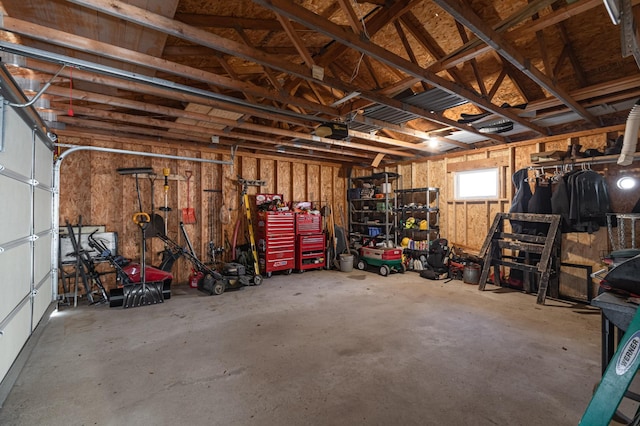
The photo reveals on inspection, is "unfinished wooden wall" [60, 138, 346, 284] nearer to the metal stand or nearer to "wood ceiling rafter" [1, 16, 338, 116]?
"wood ceiling rafter" [1, 16, 338, 116]

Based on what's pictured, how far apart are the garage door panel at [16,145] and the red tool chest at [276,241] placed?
3.74 meters

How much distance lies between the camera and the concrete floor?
78.8 inches

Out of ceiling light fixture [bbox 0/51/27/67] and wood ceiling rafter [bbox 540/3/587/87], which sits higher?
wood ceiling rafter [bbox 540/3/587/87]

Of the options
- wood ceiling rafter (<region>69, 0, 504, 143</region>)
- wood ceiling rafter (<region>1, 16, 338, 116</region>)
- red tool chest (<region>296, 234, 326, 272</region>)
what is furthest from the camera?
red tool chest (<region>296, 234, 326, 272</region>)

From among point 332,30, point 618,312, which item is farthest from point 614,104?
point 332,30

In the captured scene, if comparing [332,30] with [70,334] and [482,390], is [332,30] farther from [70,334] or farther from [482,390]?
[70,334]

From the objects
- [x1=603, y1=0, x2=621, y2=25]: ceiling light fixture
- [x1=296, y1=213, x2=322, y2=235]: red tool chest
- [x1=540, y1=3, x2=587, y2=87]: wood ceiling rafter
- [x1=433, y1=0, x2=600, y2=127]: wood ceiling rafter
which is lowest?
[x1=296, y1=213, x2=322, y2=235]: red tool chest

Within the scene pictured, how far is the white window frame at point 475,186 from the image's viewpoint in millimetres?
5855

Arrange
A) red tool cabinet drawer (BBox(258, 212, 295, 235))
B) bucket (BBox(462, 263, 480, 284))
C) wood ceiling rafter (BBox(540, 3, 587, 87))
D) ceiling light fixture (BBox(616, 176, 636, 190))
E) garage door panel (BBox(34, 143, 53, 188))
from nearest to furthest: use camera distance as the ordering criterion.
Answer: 1. garage door panel (BBox(34, 143, 53, 188))
2. wood ceiling rafter (BBox(540, 3, 587, 87))
3. ceiling light fixture (BBox(616, 176, 636, 190))
4. bucket (BBox(462, 263, 480, 284))
5. red tool cabinet drawer (BBox(258, 212, 295, 235))

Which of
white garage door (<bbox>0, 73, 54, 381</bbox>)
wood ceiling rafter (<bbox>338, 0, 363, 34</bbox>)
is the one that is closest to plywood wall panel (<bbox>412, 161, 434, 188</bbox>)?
wood ceiling rafter (<bbox>338, 0, 363, 34</bbox>)

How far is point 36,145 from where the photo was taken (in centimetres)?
339

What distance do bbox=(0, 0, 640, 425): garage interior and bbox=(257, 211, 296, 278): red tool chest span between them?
0.06 metres

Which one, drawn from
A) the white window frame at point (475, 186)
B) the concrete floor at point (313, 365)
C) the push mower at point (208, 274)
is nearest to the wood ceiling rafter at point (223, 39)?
the white window frame at point (475, 186)

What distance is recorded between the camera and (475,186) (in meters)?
6.21
